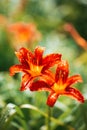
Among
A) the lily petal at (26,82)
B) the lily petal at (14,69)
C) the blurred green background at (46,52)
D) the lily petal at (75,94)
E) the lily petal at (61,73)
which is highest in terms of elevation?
the blurred green background at (46,52)

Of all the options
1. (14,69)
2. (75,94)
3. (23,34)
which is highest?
(23,34)

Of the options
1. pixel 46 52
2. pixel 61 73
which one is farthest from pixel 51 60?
pixel 46 52

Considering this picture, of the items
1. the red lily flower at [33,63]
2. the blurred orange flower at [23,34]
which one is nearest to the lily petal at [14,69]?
the red lily flower at [33,63]

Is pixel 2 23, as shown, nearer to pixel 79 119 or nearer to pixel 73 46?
pixel 73 46

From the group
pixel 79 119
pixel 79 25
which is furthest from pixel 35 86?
pixel 79 25

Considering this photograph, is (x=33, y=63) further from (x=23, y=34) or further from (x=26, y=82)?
(x=23, y=34)

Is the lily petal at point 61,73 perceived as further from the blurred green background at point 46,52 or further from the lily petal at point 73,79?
the blurred green background at point 46,52

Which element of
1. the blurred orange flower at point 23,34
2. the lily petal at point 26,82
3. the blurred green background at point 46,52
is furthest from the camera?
the blurred orange flower at point 23,34
